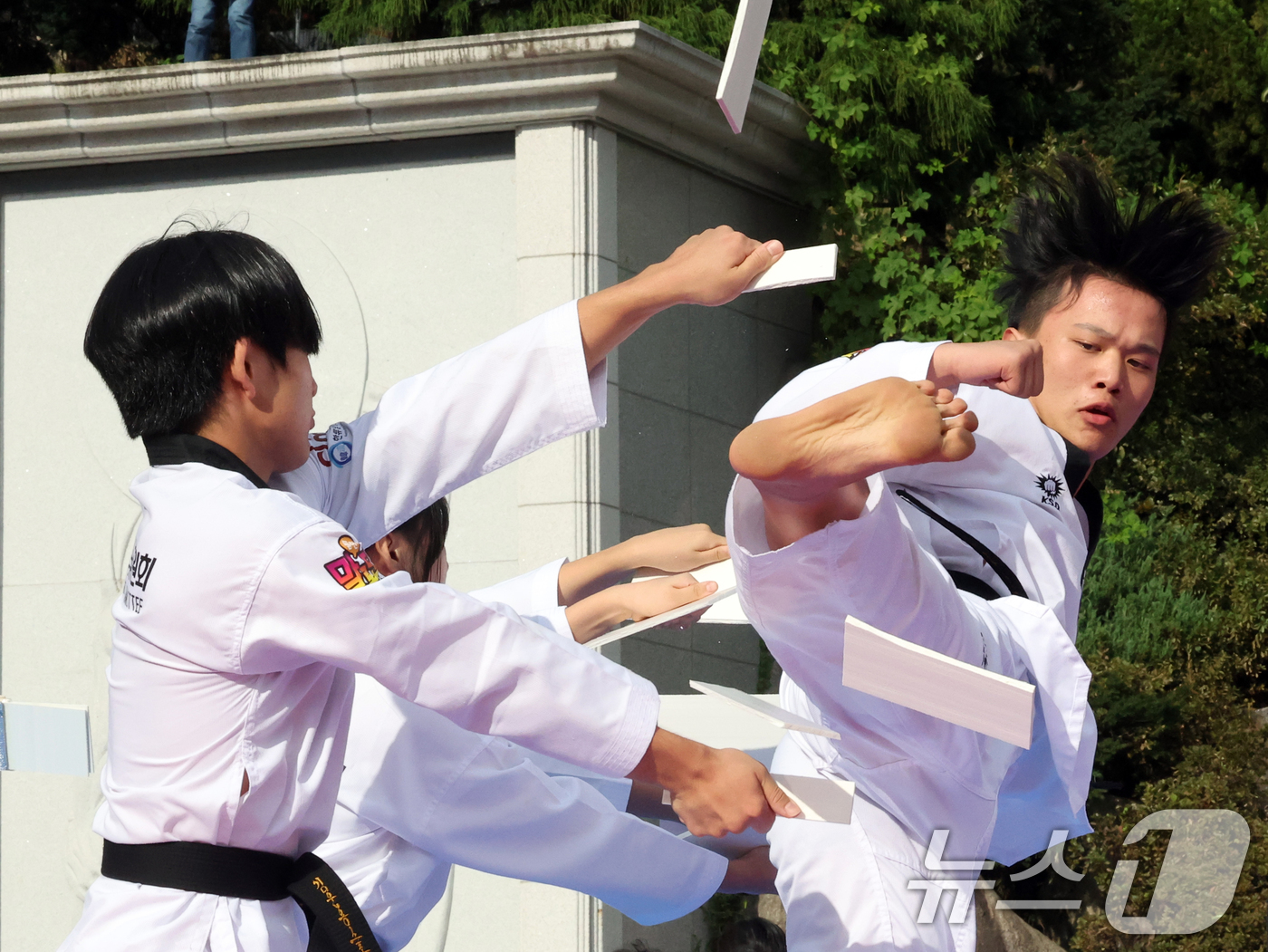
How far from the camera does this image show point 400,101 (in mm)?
5707

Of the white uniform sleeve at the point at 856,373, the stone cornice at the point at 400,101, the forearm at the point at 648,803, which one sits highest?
the stone cornice at the point at 400,101

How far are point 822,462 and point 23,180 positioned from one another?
17.9 feet

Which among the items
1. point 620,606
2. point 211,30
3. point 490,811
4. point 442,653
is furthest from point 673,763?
point 211,30

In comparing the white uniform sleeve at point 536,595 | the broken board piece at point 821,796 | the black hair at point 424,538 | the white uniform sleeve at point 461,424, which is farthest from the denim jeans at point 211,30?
the broken board piece at point 821,796

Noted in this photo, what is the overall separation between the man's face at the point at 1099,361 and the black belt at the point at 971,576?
433mm

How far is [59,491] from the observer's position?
603cm

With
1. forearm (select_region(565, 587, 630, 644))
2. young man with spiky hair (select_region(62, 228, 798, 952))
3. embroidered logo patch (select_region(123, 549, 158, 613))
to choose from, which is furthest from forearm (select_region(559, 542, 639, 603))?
embroidered logo patch (select_region(123, 549, 158, 613))

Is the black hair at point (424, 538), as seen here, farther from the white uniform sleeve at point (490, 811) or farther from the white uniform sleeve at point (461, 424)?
the white uniform sleeve at point (461, 424)

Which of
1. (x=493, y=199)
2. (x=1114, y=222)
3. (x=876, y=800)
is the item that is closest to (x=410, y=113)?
(x=493, y=199)

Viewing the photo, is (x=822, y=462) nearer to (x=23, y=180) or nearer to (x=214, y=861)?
(x=214, y=861)

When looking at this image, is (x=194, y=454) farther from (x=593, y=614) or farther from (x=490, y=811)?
(x=593, y=614)

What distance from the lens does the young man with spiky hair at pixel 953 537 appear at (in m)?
2.18

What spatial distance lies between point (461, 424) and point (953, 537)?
1.03 meters

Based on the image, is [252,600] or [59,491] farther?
[59,491]
